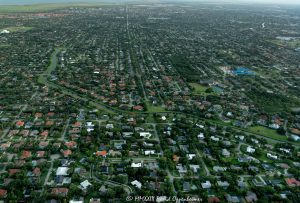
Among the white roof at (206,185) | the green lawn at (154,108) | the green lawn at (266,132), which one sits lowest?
the white roof at (206,185)

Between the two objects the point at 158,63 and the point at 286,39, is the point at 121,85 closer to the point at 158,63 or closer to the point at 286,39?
the point at 158,63

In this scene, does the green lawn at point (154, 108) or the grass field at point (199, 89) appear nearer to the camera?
the green lawn at point (154, 108)

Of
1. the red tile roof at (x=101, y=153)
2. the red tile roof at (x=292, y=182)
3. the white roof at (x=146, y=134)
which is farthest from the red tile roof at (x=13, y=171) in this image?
the red tile roof at (x=292, y=182)

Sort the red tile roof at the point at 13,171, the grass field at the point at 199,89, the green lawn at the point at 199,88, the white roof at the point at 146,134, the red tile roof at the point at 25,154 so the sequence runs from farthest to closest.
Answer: the green lawn at the point at 199,88 < the grass field at the point at 199,89 < the white roof at the point at 146,134 < the red tile roof at the point at 25,154 < the red tile roof at the point at 13,171

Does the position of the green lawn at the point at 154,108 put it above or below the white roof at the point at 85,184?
above

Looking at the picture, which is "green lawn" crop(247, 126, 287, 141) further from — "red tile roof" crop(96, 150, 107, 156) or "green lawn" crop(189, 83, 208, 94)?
"red tile roof" crop(96, 150, 107, 156)

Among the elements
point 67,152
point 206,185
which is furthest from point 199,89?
point 67,152

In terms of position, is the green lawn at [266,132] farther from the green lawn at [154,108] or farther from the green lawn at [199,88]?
the green lawn at [199,88]

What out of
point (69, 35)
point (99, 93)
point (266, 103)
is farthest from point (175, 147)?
point (69, 35)

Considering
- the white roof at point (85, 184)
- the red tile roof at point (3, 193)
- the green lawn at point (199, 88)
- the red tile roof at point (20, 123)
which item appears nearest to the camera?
the red tile roof at point (3, 193)

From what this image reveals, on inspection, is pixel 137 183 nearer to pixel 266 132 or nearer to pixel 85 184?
pixel 85 184
